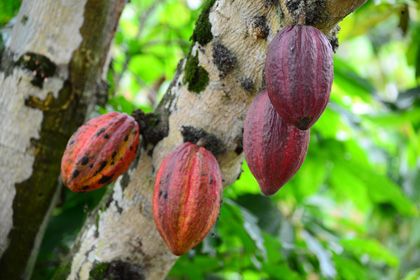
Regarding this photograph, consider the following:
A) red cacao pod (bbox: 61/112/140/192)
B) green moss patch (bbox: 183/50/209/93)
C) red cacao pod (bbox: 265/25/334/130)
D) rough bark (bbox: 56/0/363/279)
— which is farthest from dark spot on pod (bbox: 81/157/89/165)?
red cacao pod (bbox: 265/25/334/130)

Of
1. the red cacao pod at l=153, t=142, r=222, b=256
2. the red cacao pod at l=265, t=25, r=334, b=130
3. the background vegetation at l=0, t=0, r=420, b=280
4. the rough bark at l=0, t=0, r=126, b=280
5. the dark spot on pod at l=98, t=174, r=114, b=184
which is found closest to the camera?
the red cacao pod at l=265, t=25, r=334, b=130

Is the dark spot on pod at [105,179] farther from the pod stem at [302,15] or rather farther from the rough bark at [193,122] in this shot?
the pod stem at [302,15]

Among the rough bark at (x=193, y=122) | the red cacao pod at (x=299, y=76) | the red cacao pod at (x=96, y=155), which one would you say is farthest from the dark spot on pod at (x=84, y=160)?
the red cacao pod at (x=299, y=76)

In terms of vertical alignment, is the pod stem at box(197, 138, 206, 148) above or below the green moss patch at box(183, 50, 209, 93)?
below

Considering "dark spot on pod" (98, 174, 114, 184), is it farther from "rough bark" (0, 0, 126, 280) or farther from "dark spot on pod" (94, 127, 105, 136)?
"rough bark" (0, 0, 126, 280)

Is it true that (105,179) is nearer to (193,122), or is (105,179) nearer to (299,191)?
(193,122)
